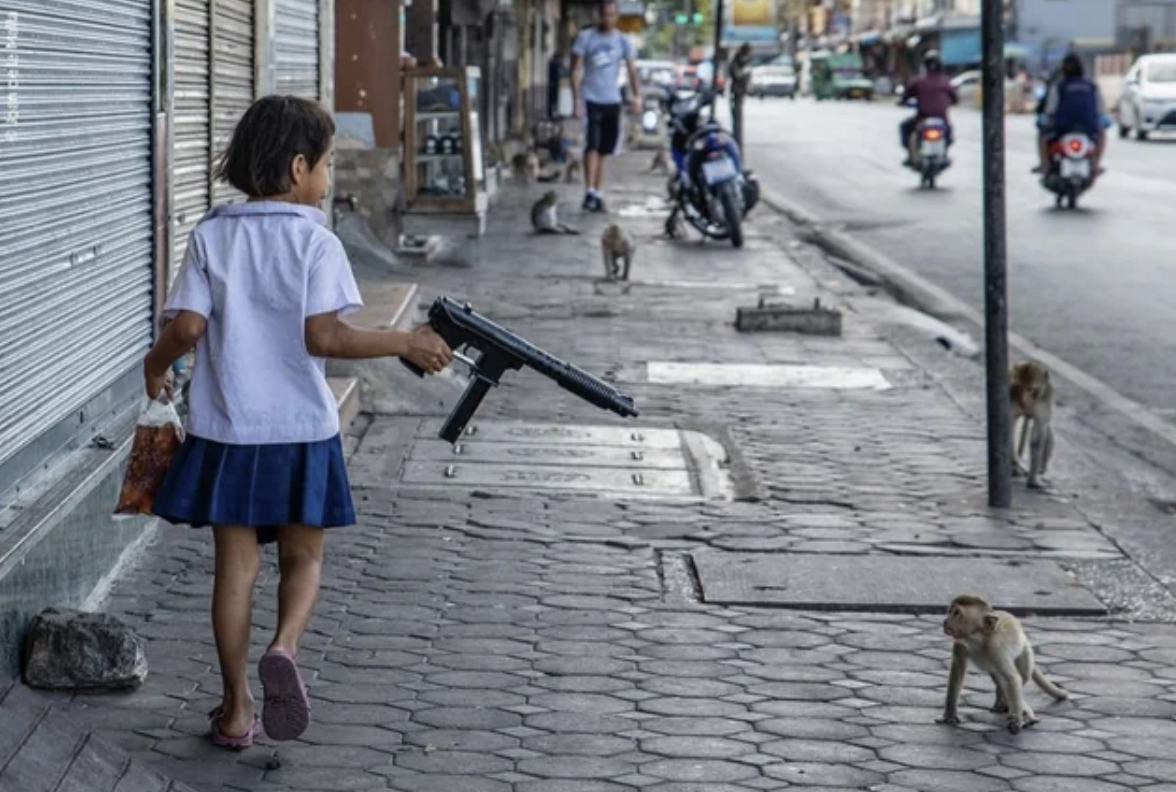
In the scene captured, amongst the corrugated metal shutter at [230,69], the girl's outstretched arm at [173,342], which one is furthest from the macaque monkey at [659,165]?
the girl's outstretched arm at [173,342]

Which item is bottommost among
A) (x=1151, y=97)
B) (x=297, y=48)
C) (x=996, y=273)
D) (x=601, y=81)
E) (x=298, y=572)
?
(x=298, y=572)

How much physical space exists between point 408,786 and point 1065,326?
11.3 meters

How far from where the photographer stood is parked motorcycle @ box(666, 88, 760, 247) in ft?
68.5

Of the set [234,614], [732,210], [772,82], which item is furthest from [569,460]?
[772,82]

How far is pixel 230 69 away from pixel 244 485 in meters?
4.97

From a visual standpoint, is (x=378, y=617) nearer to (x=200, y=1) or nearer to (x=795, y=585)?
(x=795, y=585)

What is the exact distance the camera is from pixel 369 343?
549 centimetres

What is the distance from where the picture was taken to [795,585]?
7621 millimetres

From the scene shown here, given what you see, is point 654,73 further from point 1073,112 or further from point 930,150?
point 1073,112

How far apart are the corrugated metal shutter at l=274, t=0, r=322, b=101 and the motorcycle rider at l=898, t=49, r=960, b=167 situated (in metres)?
19.1

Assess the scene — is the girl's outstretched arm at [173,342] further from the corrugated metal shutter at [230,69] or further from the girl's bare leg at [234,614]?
the corrugated metal shutter at [230,69]

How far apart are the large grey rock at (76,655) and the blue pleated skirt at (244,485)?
0.59m

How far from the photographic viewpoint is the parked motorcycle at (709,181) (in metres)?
20.9

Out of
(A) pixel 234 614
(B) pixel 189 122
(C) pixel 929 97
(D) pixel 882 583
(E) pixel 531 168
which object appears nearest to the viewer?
(A) pixel 234 614
